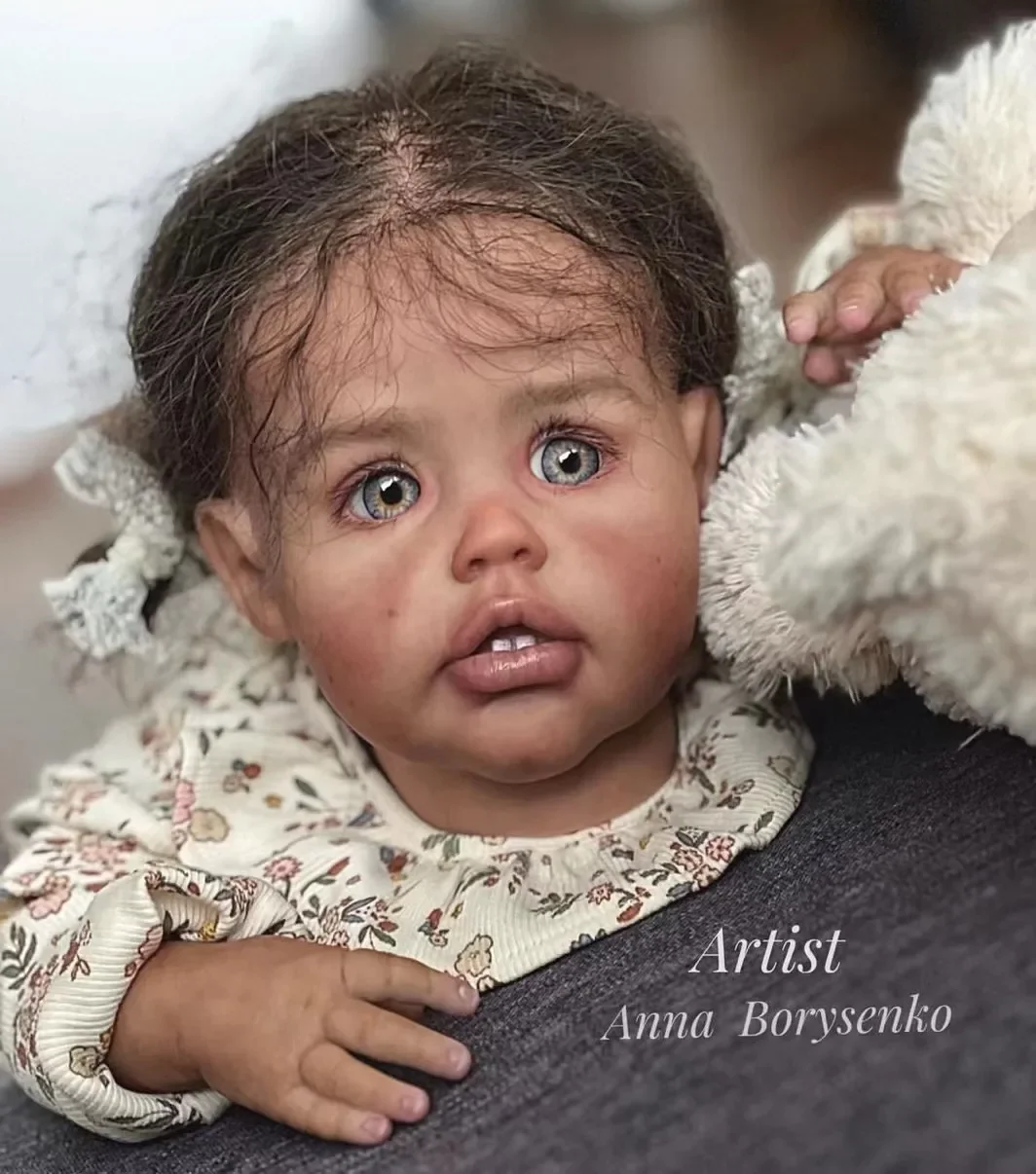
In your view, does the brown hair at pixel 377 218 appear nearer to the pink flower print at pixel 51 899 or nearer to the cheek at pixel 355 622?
the cheek at pixel 355 622

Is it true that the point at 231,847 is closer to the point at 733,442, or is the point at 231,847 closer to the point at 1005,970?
the point at 733,442

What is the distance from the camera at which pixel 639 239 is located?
0.88 metres

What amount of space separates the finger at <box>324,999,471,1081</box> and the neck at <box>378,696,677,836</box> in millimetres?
211

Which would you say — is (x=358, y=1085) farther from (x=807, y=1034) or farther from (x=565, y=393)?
(x=565, y=393)

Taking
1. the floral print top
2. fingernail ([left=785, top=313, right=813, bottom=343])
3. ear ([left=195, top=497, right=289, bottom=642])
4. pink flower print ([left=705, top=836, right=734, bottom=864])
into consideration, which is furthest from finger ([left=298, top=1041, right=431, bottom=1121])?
fingernail ([left=785, top=313, right=813, bottom=343])

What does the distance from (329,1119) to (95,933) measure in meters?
0.19

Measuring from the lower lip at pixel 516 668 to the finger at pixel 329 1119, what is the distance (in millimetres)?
219

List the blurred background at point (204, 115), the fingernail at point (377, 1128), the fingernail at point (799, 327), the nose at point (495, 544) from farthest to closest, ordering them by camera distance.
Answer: the blurred background at point (204, 115) → the fingernail at point (799, 327) → the nose at point (495, 544) → the fingernail at point (377, 1128)

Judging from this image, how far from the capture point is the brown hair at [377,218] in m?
0.82

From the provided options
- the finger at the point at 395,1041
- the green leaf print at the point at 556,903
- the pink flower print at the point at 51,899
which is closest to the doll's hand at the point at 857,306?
the green leaf print at the point at 556,903

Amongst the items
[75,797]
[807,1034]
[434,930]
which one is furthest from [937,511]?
[75,797]

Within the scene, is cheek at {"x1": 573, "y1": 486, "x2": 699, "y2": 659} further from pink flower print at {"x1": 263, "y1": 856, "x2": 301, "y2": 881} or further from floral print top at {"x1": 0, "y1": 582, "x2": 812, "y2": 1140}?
pink flower print at {"x1": 263, "y1": 856, "x2": 301, "y2": 881}

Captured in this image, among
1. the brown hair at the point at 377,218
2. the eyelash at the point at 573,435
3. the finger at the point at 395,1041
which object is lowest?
the finger at the point at 395,1041

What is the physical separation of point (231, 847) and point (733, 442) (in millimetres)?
410
